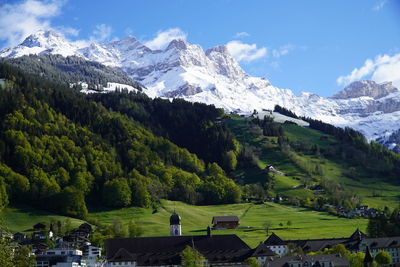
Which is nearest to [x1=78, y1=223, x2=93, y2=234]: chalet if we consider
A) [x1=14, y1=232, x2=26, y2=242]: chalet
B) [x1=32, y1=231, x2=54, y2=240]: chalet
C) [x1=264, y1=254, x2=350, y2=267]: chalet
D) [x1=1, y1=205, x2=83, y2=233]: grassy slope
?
[x1=32, y1=231, x2=54, y2=240]: chalet

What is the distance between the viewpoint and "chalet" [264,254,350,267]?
5084 inches

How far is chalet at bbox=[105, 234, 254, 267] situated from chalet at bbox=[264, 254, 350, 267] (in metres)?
12.3

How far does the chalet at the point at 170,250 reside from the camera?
148 m

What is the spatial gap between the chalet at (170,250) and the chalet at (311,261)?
40.5 feet

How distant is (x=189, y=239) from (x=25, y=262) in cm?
5155

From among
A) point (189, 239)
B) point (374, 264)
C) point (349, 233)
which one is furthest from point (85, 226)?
point (374, 264)

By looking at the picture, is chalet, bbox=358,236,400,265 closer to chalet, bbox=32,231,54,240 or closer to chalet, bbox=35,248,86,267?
Result: chalet, bbox=35,248,86,267

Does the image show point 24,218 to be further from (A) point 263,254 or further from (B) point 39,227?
(A) point 263,254

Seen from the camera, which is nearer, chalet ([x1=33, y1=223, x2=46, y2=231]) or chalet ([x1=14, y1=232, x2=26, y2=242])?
chalet ([x1=14, y1=232, x2=26, y2=242])

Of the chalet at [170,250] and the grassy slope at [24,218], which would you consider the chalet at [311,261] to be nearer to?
the chalet at [170,250]

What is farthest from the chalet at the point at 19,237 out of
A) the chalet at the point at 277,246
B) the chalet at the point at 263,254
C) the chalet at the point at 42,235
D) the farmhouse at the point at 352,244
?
the chalet at the point at 277,246

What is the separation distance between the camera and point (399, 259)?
149375mm

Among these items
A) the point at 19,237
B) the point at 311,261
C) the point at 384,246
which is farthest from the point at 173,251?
the point at 384,246

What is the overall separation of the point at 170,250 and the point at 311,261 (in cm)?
3267
